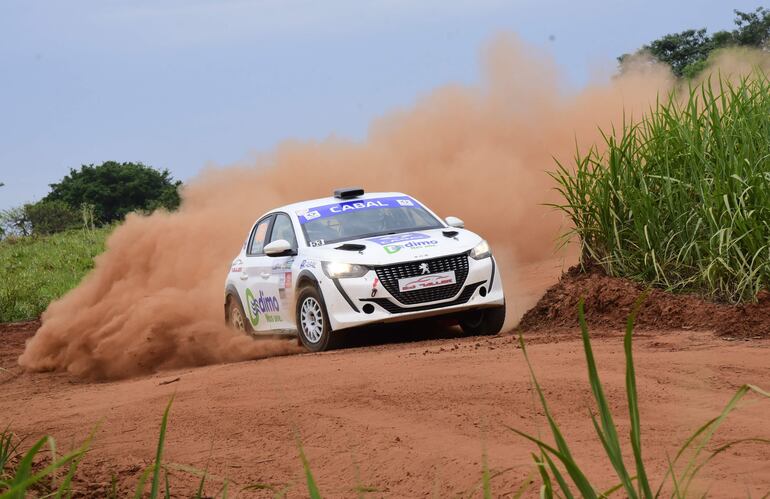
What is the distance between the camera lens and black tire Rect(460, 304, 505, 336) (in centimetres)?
1203

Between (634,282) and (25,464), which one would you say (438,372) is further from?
(25,464)

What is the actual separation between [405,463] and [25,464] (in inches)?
119

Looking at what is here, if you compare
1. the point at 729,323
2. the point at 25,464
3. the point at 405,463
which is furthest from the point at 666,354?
the point at 25,464

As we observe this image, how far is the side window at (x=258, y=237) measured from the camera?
13.4 metres

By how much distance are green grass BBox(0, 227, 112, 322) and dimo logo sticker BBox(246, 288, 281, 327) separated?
8.85 m

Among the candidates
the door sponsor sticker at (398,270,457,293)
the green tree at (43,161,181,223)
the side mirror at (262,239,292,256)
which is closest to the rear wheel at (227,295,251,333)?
the side mirror at (262,239,292,256)

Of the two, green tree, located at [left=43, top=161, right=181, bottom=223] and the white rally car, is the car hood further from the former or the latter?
green tree, located at [left=43, top=161, right=181, bottom=223]

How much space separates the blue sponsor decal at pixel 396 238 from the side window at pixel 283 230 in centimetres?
101

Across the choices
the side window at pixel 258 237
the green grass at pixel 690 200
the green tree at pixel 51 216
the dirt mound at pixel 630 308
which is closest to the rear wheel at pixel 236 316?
the side window at pixel 258 237

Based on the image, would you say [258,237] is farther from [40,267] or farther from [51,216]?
[51,216]

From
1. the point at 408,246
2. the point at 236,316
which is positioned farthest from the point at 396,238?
the point at 236,316

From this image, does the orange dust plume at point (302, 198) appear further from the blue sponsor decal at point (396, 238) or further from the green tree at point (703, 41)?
the green tree at point (703, 41)

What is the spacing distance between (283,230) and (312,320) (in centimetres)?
148

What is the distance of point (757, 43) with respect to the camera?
48188 millimetres
